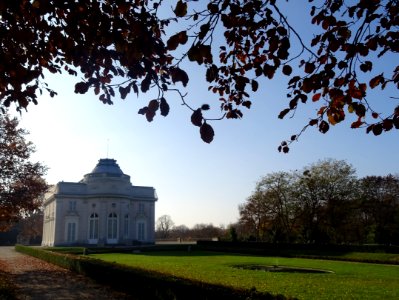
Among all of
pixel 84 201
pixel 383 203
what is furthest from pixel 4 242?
pixel 383 203

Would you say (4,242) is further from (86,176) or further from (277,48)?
(277,48)

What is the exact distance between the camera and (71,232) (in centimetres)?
5791

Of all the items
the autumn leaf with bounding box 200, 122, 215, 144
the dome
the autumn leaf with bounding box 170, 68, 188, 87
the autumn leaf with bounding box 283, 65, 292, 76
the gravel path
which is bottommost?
the gravel path

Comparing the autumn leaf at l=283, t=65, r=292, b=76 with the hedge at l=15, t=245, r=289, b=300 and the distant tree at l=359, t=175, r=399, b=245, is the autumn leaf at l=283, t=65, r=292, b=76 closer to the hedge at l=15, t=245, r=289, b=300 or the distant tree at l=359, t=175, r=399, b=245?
the hedge at l=15, t=245, r=289, b=300

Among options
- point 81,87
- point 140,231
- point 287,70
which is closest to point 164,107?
point 81,87

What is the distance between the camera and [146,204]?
207 feet

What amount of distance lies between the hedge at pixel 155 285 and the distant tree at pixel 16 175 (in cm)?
606

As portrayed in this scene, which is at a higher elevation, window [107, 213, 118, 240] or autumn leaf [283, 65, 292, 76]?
window [107, 213, 118, 240]

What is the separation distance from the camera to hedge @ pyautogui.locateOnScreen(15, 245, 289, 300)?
10117 millimetres

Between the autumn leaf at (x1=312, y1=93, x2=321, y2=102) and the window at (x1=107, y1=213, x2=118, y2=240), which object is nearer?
the autumn leaf at (x1=312, y1=93, x2=321, y2=102)

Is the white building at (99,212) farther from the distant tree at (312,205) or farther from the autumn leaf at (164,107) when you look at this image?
the autumn leaf at (164,107)

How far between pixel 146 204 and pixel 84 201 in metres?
9.23

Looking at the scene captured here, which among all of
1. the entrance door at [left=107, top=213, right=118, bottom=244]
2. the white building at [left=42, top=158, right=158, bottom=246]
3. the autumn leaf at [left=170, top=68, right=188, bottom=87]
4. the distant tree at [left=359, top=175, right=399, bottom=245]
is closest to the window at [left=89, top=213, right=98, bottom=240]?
the white building at [left=42, top=158, right=158, bottom=246]

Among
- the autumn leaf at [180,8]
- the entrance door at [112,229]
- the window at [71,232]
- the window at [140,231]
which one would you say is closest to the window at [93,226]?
the entrance door at [112,229]
